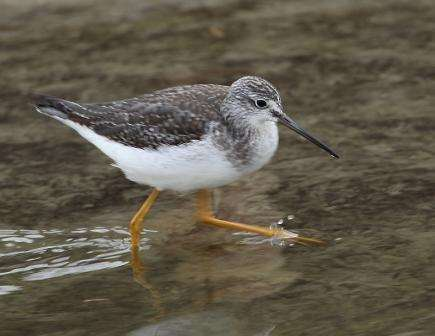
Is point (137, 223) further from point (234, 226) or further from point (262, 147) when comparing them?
point (262, 147)

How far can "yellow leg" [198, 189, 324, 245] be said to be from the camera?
8289 millimetres

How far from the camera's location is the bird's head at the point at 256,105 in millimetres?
8273

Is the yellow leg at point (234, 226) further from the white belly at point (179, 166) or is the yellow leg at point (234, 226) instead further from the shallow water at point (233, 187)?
the white belly at point (179, 166)

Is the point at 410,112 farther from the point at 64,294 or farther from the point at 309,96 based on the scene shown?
the point at 64,294

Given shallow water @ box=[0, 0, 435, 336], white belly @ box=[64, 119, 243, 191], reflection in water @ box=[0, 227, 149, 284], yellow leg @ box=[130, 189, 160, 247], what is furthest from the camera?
yellow leg @ box=[130, 189, 160, 247]

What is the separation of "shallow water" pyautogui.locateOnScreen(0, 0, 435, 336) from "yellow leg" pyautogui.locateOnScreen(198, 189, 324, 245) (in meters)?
0.10

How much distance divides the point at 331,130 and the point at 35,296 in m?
3.97

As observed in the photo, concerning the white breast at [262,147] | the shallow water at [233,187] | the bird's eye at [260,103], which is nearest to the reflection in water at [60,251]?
the shallow water at [233,187]

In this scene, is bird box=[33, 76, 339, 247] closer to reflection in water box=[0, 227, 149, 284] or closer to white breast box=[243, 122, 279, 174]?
white breast box=[243, 122, 279, 174]

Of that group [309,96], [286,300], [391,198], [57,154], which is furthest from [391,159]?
[57,154]

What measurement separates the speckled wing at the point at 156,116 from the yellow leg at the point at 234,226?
79cm

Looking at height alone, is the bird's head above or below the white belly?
above

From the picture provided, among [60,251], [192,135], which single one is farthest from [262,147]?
[60,251]

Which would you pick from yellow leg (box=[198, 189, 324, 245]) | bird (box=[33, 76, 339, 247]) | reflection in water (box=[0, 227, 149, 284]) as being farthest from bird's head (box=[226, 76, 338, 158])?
reflection in water (box=[0, 227, 149, 284])
